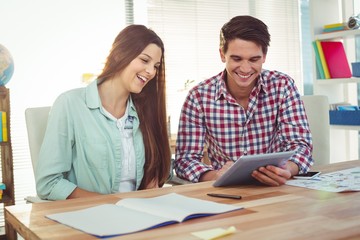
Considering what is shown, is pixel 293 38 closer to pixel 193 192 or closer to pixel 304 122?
pixel 304 122

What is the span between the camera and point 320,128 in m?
2.32

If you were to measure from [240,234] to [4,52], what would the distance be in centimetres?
252

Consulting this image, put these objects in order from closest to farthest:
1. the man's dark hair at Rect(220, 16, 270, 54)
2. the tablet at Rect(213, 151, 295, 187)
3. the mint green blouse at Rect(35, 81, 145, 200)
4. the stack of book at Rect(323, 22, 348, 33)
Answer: the tablet at Rect(213, 151, 295, 187) → the mint green blouse at Rect(35, 81, 145, 200) → the man's dark hair at Rect(220, 16, 270, 54) → the stack of book at Rect(323, 22, 348, 33)

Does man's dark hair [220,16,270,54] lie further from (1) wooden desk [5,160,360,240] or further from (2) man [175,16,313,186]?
(1) wooden desk [5,160,360,240]

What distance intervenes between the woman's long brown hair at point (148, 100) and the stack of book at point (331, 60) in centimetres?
197

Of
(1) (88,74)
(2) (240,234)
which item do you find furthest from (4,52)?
(2) (240,234)

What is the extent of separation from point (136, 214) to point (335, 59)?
291 cm

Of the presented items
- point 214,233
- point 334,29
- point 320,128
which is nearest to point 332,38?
point 334,29

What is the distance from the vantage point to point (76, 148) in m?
1.87

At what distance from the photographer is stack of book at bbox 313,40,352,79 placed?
3684 millimetres

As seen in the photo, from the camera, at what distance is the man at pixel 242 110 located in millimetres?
2061

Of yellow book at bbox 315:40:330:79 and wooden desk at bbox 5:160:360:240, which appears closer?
wooden desk at bbox 5:160:360:240

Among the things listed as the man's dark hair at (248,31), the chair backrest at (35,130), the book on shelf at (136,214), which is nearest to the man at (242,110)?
the man's dark hair at (248,31)

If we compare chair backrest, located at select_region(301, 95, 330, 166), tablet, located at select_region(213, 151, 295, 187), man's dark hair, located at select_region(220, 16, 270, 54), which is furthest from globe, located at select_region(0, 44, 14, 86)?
tablet, located at select_region(213, 151, 295, 187)
